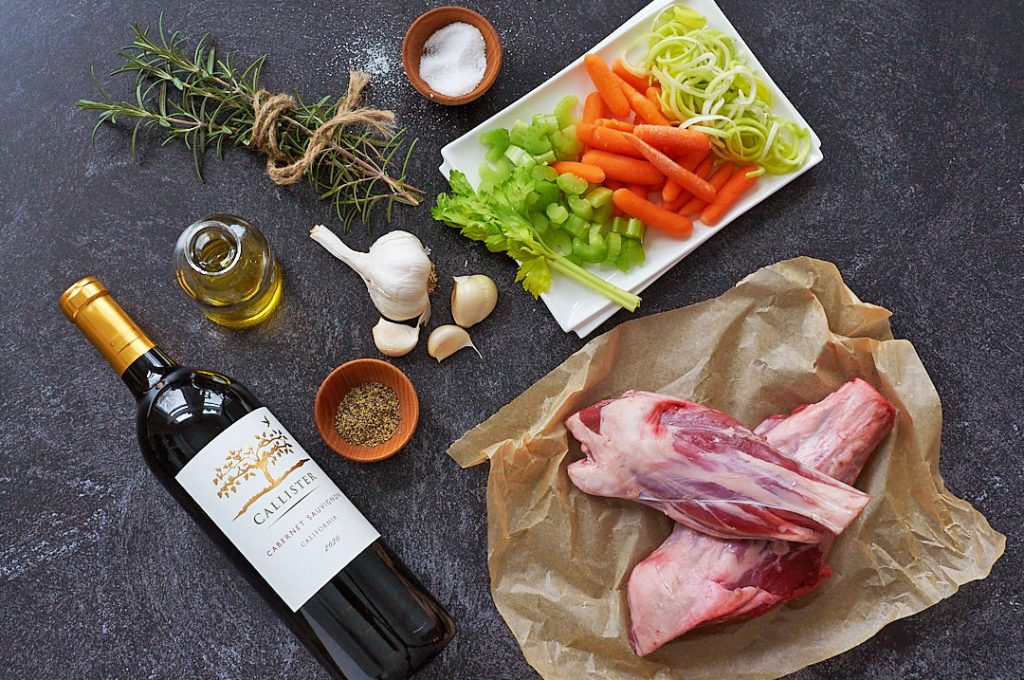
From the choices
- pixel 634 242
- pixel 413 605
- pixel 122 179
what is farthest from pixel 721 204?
pixel 122 179

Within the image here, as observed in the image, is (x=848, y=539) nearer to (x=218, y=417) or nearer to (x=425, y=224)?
(x=425, y=224)

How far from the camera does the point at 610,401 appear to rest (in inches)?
66.7

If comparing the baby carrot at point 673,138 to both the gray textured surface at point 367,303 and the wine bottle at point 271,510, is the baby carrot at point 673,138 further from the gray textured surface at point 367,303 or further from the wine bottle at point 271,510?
the wine bottle at point 271,510

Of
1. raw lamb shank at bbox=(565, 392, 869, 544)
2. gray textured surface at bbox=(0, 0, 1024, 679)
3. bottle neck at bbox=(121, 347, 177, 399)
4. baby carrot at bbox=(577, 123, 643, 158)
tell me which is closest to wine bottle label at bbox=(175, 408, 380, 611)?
bottle neck at bbox=(121, 347, 177, 399)

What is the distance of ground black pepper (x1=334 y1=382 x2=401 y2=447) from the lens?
1789 mm

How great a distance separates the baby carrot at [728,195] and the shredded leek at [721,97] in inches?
1.3

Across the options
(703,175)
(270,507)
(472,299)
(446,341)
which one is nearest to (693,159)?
(703,175)

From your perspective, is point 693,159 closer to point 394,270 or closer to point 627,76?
point 627,76

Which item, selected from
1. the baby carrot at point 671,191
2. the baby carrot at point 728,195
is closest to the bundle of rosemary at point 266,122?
the baby carrot at point 671,191

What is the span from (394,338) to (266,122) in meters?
0.57

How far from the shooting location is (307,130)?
182 cm

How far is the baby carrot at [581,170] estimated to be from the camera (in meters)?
1.78

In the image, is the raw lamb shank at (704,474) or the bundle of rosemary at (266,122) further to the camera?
the bundle of rosemary at (266,122)

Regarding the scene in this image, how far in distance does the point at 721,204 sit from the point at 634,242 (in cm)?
22
